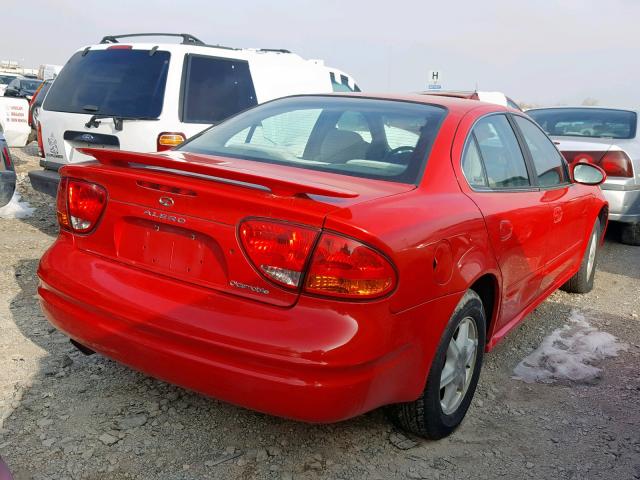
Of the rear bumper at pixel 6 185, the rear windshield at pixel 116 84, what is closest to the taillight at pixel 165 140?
the rear windshield at pixel 116 84

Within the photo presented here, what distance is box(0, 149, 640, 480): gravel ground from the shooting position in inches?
100.0

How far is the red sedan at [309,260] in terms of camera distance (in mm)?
2154

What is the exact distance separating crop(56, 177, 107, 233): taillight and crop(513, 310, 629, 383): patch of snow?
244 cm

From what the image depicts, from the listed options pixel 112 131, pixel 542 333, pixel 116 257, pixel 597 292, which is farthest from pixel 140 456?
pixel 597 292

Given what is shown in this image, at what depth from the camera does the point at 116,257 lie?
8.43ft

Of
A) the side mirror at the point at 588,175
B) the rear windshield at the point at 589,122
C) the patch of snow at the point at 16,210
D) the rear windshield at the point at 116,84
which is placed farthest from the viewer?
the rear windshield at the point at 589,122

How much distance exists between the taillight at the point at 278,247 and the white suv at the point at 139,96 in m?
3.28

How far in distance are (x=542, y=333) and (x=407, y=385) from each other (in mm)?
2299

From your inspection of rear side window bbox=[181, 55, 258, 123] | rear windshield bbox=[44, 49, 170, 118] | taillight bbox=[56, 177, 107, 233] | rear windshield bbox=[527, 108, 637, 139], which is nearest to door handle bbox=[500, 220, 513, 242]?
taillight bbox=[56, 177, 107, 233]

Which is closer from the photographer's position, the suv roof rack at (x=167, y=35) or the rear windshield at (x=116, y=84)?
the rear windshield at (x=116, y=84)

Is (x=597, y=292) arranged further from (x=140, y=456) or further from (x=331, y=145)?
(x=140, y=456)

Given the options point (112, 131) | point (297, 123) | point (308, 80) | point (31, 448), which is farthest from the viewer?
point (308, 80)

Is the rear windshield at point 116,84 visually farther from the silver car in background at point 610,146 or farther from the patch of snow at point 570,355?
the silver car in background at point 610,146

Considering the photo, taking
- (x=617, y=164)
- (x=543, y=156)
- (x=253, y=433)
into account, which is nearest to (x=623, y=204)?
(x=617, y=164)
